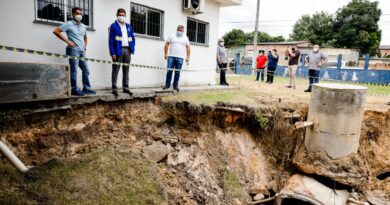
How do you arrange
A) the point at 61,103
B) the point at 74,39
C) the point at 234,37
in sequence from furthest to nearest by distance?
the point at 234,37, the point at 74,39, the point at 61,103

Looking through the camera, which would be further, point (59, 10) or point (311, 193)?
point (311, 193)

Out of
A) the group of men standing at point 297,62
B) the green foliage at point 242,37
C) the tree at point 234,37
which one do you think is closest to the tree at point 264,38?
the green foliage at point 242,37

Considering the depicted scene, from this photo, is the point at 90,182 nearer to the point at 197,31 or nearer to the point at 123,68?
the point at 123,68

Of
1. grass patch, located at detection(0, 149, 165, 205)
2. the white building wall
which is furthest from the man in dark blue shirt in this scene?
grass patch, located at detection(0, 149, 165, 205)

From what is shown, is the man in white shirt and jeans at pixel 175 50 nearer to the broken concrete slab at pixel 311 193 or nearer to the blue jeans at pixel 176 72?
the blue jeans at pixel 176 72

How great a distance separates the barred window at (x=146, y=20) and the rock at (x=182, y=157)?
156 inches

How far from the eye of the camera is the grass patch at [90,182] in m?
3.83

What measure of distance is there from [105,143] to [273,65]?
32.7 feet

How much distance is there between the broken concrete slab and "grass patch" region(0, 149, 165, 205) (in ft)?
10.8

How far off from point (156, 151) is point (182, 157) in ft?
2.36

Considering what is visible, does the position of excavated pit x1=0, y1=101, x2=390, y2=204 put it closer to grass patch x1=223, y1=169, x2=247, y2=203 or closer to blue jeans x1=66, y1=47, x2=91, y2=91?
grass patch x1=223, y1=169, x2=247, y2=203

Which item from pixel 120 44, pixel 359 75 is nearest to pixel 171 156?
pixel 120 44

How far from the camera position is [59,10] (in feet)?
20.3

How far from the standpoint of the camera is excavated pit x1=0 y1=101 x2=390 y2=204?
4.38 meters
